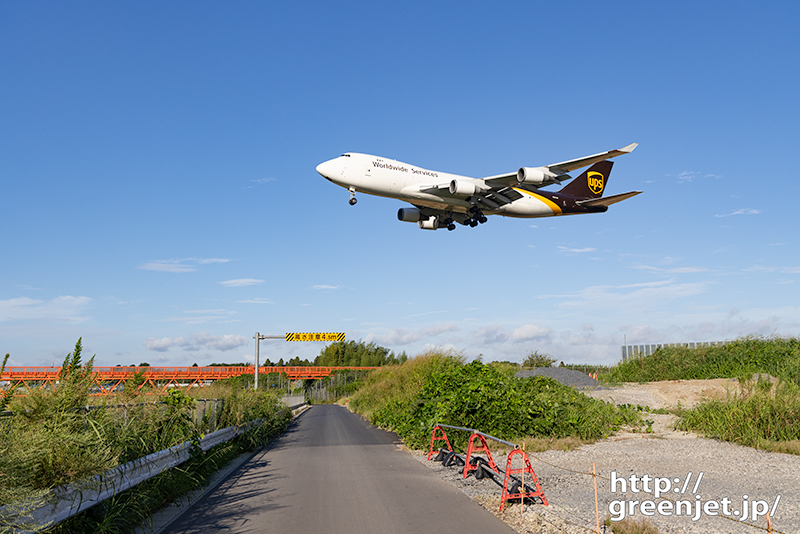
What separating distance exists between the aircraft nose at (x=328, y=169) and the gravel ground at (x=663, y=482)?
12505 mm

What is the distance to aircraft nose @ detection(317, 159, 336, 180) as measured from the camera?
21891mm

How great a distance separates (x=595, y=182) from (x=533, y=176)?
655 inches

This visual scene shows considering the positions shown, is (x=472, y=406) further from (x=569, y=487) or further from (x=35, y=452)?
(x=35, y=452)

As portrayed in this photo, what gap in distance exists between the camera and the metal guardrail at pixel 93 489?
4719mm

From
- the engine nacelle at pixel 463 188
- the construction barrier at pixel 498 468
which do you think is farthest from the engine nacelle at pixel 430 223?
the construction barrier at pixel 498 468

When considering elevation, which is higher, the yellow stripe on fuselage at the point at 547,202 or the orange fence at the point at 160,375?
the yellow stripe on fuselage at the point at 547,202

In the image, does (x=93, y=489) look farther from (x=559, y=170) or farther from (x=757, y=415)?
(x=559, y=170)

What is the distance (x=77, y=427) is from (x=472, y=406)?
10.00 m

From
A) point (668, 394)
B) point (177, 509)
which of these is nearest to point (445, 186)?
point (668, 394)

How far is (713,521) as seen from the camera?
22.3 ft

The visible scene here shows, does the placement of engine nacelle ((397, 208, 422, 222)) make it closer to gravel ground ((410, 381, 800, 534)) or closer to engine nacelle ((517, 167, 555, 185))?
engine nacelle ((517, 167, 555, 185))

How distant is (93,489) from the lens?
18.6ft

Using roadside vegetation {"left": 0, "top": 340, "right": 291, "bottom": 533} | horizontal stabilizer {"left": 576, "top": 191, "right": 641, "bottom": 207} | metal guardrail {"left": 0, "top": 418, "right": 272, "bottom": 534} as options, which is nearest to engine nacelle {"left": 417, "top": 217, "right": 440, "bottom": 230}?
horizontal stabilizer {"left": 576, "top": 191, "right": 641, "bottom": 207}

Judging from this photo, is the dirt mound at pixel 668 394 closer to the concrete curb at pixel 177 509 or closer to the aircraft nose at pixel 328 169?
the aircraft nose at pixel 328 169
